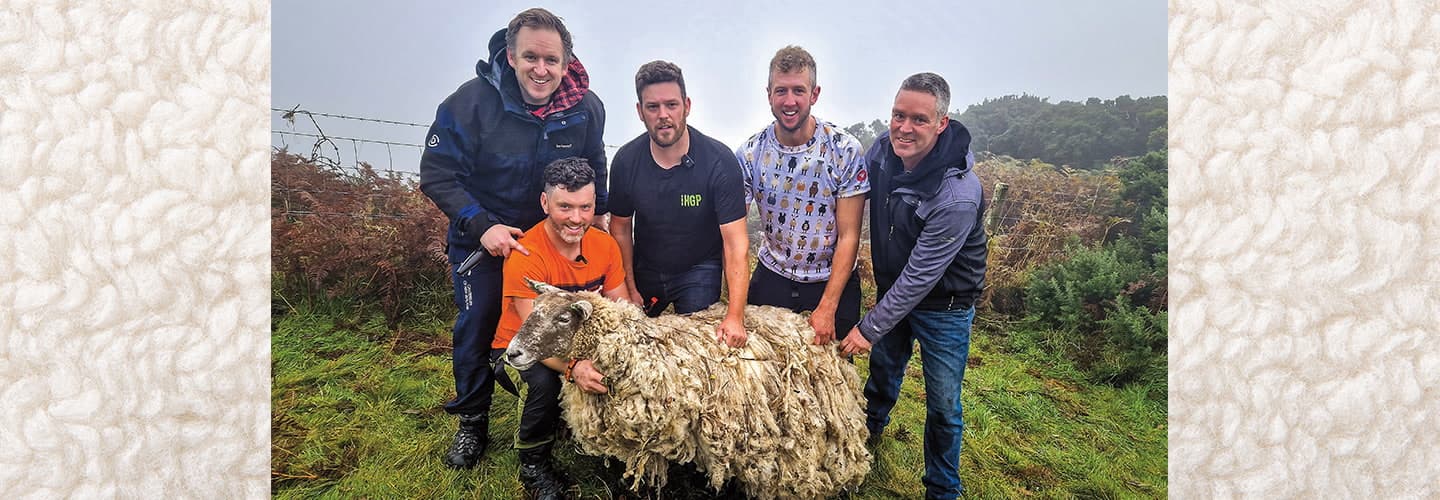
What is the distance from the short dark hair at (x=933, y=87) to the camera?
2629mm

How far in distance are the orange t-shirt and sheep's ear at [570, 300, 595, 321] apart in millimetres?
201

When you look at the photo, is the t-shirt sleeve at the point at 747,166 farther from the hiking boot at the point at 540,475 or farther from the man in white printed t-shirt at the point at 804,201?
the hiking boot at the point at 540,475

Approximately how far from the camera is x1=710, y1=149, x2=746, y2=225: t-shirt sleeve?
278 cm

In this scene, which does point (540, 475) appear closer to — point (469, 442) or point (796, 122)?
point (469, 442)

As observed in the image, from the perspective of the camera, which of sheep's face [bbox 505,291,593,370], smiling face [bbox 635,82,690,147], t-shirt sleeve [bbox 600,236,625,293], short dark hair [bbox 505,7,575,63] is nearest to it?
sheep's face [bbox 505,291,593,370]

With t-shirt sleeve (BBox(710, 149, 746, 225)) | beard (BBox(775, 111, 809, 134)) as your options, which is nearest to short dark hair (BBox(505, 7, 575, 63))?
t-shirt sleeve (BBox(710, 149, 746, 225))

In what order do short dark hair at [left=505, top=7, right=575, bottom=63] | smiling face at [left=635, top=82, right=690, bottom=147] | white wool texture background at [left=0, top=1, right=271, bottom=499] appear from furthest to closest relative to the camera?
smiling face at [left=635, top=82, right=690, bottom=147], short dark hair at [left=505, top=7, right=575, bottom=63], white wool texture background at [left=0, top=1, right=271, bottom=499]

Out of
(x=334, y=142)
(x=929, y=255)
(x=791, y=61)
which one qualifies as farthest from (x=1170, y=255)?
(x=334, y=142)

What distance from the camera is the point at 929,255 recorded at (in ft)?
8.97

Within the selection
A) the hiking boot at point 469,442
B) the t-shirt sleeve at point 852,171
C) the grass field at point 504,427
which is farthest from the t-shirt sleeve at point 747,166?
the hiking boot at point 469,442

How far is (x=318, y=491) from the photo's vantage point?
2516 millimetres

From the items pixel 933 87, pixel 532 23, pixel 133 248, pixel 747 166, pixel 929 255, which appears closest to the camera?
pixel 133 248

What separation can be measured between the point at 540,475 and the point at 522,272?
2.74 feet

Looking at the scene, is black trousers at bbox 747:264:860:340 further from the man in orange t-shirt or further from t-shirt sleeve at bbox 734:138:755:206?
the man in orange t-shirt
